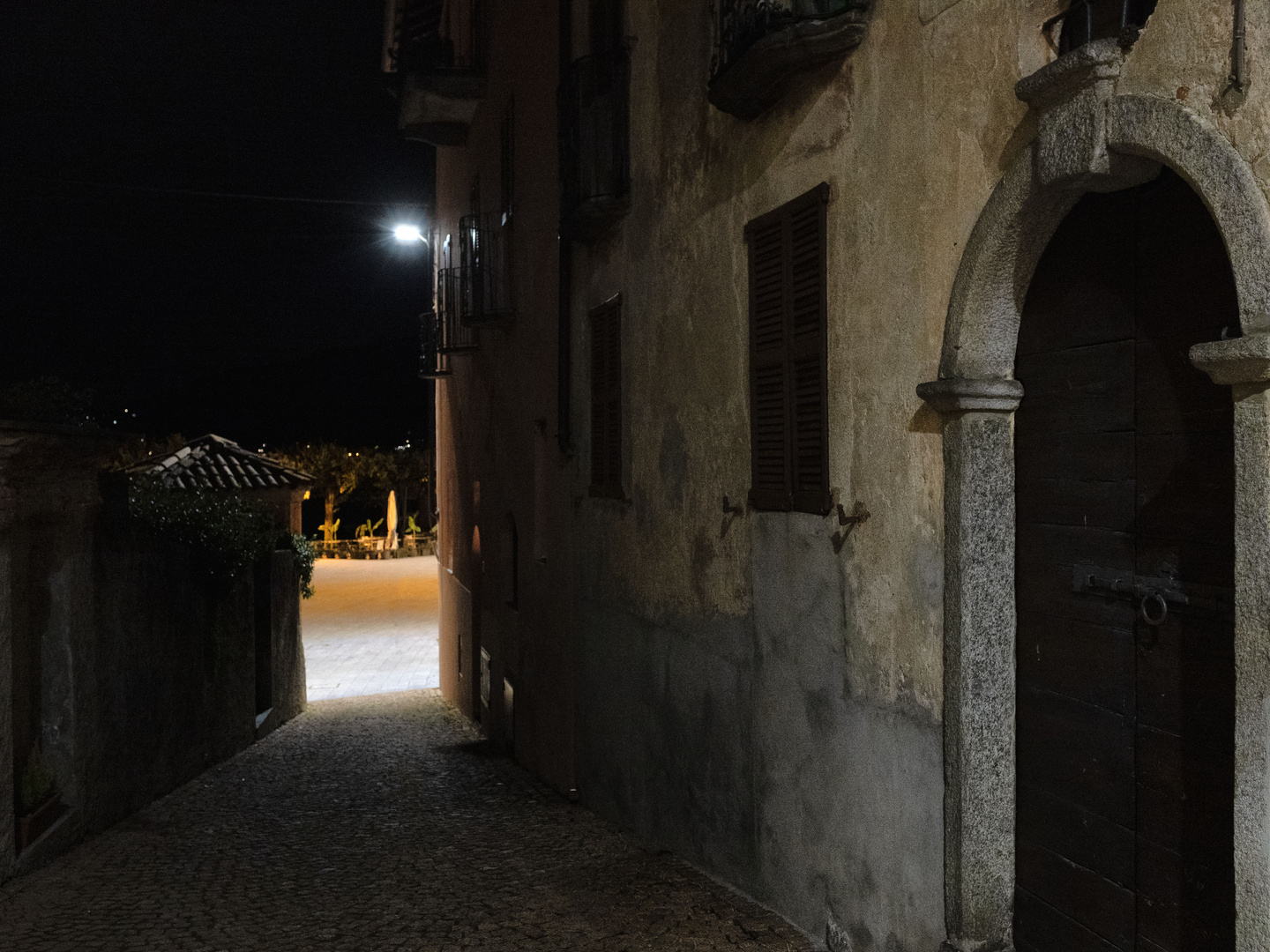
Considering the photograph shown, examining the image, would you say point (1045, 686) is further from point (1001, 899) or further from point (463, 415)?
point (463, 415)

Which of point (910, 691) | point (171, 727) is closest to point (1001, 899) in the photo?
point (910, 691)

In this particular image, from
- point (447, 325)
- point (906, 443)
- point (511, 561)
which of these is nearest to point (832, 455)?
point (906, 443)

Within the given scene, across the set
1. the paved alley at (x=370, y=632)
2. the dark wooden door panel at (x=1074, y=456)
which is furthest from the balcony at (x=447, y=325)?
the dark wooden door panel at (x=1074, y=456)

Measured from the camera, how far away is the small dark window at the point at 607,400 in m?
8.39

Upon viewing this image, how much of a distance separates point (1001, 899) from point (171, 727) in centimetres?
865

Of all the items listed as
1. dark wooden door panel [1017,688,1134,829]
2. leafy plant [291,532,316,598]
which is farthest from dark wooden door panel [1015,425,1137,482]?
leafy plant [291,532,316,598]

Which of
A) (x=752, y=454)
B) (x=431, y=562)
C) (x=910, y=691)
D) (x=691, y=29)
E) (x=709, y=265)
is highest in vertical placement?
(x=691, y=29)

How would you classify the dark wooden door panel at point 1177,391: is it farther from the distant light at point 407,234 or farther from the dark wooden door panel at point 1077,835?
the distant light at point 407,234

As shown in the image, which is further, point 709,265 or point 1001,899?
point 709,265

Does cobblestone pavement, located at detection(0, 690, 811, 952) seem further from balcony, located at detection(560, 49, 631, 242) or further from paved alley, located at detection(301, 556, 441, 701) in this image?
paved alley, located at detection(301, 556, 441, 701)

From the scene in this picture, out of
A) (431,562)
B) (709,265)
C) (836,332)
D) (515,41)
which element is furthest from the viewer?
(431,562)

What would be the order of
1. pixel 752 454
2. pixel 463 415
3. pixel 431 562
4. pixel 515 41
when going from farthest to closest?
pixel 431 562 < pixel 463 415 < pixel 515 41 < pixel 752 454

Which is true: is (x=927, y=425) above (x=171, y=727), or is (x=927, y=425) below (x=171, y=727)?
above

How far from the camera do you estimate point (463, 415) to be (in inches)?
656
